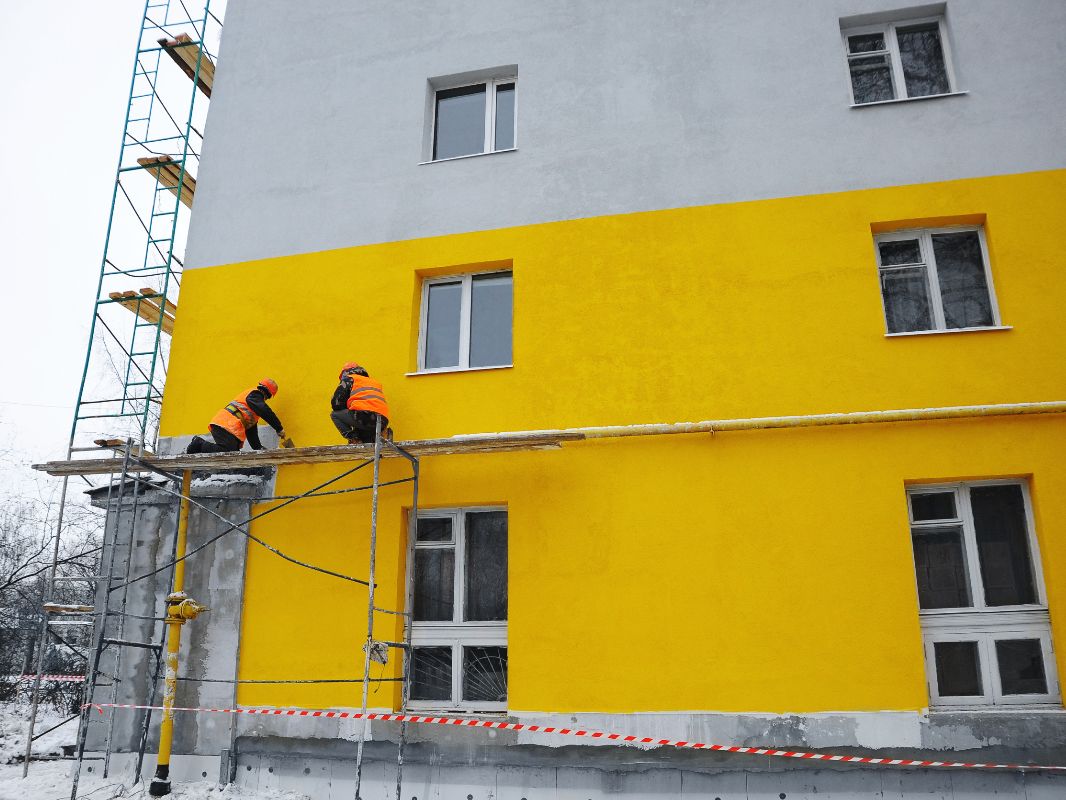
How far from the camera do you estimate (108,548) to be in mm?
9523

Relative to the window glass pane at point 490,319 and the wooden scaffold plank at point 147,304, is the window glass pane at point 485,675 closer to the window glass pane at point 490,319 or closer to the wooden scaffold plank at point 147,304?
Answer: the window glass pane at point 490,319

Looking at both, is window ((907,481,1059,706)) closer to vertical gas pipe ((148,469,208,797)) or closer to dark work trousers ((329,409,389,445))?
dark work trousers ((329,409,389,445))

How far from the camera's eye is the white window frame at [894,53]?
30.5 feet

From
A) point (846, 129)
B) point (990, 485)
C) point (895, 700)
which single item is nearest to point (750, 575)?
point (895, 700)

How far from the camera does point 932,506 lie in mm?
7918

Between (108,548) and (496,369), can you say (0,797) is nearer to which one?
(108,548)

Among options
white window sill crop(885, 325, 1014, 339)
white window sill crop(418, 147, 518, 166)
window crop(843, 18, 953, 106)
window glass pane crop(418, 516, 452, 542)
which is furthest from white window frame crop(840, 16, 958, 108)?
window glass pane crop(418, 516, 452, 542)

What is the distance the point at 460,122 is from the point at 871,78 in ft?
16.2

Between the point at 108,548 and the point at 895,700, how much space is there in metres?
8.40

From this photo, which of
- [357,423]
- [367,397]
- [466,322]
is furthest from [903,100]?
[357,423]

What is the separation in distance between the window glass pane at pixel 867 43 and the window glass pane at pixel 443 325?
5390 mm

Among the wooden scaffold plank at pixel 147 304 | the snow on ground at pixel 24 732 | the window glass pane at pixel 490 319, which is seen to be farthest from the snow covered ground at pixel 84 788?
the wooden scaffold plank at pixel 147 304

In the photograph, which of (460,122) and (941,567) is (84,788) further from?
(941,567)

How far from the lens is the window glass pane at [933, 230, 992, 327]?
844 cm
